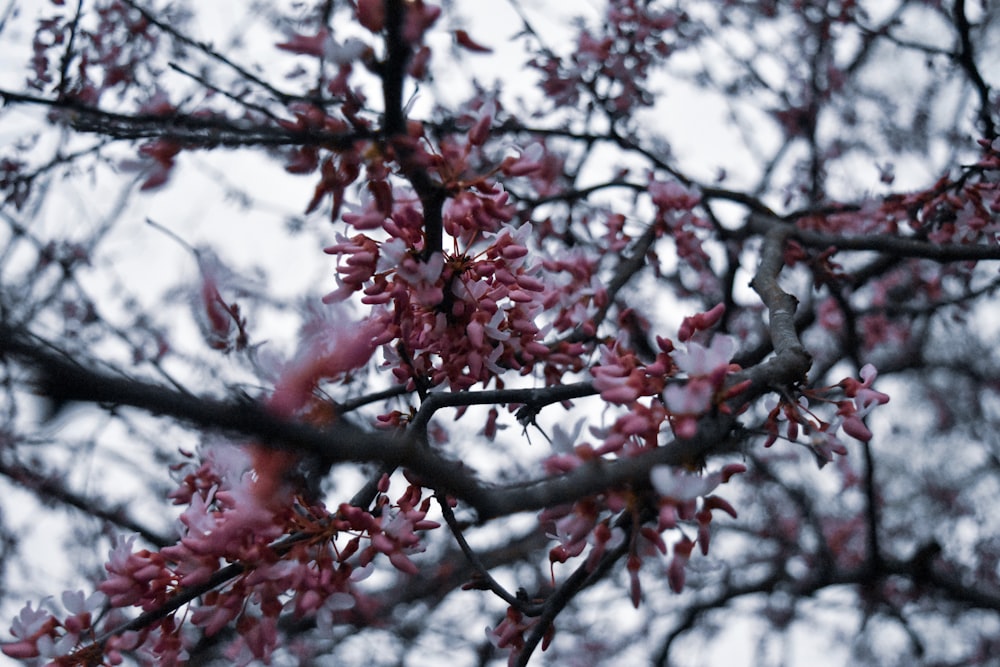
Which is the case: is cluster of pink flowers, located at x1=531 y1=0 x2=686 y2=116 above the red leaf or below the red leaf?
Answer: above

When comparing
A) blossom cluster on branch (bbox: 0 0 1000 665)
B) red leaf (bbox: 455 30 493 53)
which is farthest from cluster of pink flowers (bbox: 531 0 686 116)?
red leaf (bbox: 455 30 493 53)

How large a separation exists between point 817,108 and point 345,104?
529 centimetres

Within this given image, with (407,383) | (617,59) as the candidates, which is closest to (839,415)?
(407,383)

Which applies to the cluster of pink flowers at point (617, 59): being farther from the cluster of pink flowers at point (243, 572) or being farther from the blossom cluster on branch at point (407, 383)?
the cluster of pink flowers at point (243, 572)

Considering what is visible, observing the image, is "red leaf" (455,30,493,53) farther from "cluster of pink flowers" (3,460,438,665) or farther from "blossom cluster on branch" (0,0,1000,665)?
"cluster of pink flowers" (3,460,438,665)

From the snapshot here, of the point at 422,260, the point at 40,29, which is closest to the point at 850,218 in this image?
the point at 422,260

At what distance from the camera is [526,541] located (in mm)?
5059

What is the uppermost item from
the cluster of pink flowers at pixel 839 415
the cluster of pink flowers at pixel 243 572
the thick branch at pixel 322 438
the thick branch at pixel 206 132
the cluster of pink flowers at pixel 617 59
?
the cluster of pink flowers at pixel 617 59

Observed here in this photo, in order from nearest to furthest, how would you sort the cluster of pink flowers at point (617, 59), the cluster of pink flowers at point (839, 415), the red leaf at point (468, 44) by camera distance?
the red leaf at point (468, 44) → the cluster of pink flowers at point (839, 415) → the cluster of pink flowers at point (617, 59)

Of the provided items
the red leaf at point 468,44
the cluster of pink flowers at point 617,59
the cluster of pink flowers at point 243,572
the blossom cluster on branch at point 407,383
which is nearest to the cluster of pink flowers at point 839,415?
the blossom cluster on branch at point 407,383

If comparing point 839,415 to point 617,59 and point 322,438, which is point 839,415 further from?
point 617,59

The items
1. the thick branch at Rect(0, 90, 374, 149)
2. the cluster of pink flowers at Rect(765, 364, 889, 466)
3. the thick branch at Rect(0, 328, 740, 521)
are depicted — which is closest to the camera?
the thick branch at Rect(0, 328, 740, 521)

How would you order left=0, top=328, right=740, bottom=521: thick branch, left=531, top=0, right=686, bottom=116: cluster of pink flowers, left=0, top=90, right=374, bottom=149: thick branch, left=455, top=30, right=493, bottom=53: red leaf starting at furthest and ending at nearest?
left=531, top=0, right=686, bottom=116: cluster of pink flowers, left=455, top=30, right=493, bottom=53: red leaf, left=0, top=90, right=374, bottom=149: thick branch, left=0, top=328, right=740, bottom=521: thick branch

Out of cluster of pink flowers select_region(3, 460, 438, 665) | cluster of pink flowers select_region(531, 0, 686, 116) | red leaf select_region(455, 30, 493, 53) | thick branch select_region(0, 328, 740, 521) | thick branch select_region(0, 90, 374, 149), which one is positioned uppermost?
cluster of pink flowers select_region(531, 0, 686, 116)
